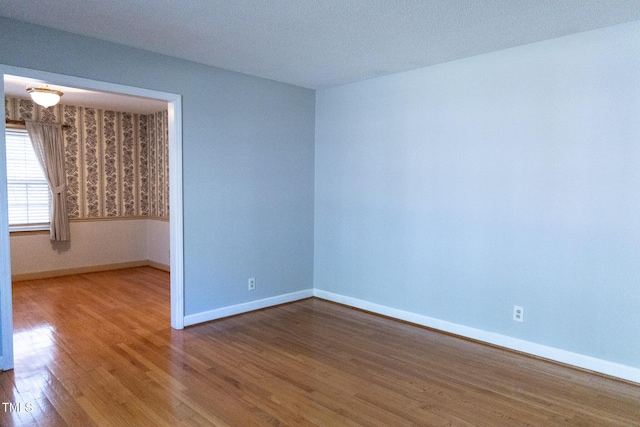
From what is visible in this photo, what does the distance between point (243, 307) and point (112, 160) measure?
371cm

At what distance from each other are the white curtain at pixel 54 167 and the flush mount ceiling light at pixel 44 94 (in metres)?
1.32

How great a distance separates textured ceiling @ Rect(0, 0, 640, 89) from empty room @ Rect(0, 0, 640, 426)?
3 cm

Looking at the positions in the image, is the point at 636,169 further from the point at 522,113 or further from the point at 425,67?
the point at 425,67

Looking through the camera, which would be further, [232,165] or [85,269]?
[85,269]

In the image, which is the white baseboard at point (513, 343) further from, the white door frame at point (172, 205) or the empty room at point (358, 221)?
the white door frame at point (172, 205)

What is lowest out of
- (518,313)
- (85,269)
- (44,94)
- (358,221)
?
(85,269)

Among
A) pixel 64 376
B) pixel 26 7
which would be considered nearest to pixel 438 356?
pixel 64 376

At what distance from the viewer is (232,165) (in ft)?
13.9

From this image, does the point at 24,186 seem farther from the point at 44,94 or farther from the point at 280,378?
the point at 280,378

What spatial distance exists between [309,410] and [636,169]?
2697mm

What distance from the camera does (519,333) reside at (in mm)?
3432

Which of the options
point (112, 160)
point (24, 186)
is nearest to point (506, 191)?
point (112, 160)

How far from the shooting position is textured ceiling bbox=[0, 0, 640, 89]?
260cm

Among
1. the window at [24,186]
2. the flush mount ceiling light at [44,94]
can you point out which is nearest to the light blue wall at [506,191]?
the flush mount ceiling light at [44,94]
